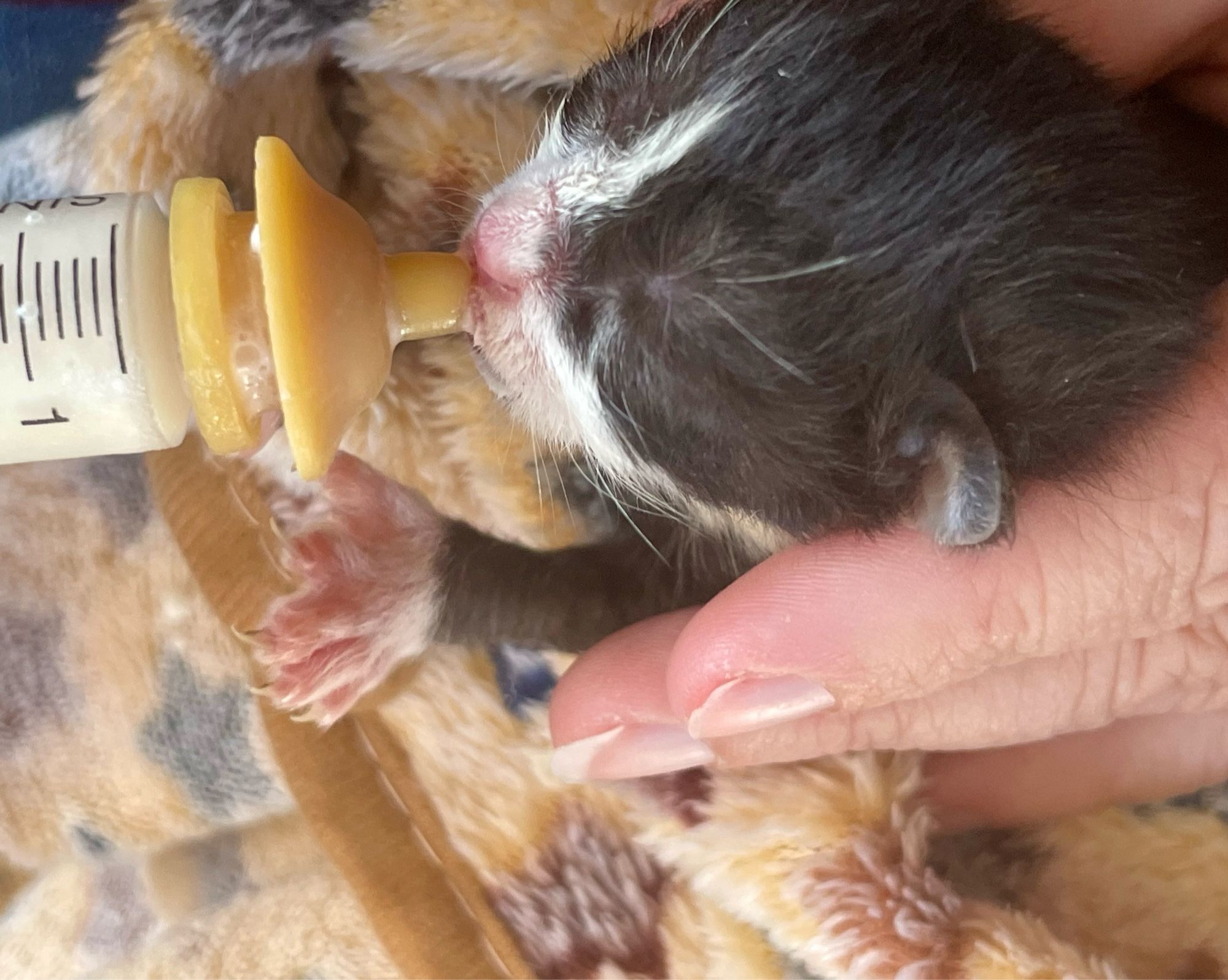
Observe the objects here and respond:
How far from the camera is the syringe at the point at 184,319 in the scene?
75cm

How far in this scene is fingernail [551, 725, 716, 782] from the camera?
1.38 metres

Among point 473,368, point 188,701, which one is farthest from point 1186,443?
point 188,701

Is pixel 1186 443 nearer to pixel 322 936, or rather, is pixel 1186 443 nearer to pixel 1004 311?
pixel 1004 311

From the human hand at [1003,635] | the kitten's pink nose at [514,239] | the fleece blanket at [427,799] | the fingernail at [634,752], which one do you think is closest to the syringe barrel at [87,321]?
the kitten's pink nose at [514,239]

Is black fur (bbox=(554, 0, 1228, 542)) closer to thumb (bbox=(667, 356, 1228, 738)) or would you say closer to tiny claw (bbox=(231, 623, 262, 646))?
thumb (bbox=(667, 356, 1228, 738))

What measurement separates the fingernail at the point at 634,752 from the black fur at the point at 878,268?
421 mm

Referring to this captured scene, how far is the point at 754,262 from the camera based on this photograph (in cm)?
96

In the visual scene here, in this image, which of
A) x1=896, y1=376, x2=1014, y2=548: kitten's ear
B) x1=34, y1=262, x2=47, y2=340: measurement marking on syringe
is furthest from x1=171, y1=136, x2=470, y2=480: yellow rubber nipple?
x1=896, y1=376, x2=1014, y2=548: kitten's ear

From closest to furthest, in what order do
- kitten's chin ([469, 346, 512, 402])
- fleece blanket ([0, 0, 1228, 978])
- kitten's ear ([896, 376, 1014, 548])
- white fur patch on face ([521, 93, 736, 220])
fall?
kitten's ear ([896, 376, 1014, 548]), white fur patch on face ([521, 93, 736, 220]), kitten's chin ([469, 346, 512, 402]), fleece blanket ([0, 0, 1228, 978])

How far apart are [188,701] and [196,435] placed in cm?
39

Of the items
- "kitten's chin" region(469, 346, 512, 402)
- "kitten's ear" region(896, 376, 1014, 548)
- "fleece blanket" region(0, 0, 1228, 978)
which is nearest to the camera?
"kitten's ear" region(896, 376, 1014, 548)

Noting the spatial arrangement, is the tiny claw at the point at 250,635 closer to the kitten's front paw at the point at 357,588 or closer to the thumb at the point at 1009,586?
the kitten's front paw at the point at 357,588

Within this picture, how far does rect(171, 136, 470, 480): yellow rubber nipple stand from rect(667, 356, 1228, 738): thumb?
1.75ft

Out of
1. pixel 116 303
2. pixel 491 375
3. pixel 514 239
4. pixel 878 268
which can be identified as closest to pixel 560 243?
pixel 514 239
